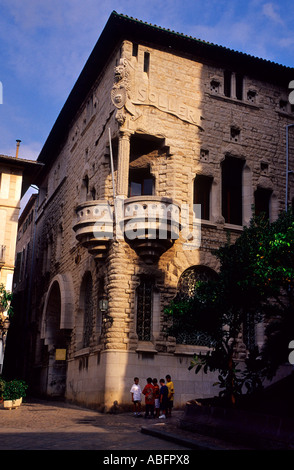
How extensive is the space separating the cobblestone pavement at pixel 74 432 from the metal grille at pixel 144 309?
2930mm

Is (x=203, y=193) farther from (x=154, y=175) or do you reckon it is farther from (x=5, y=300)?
(x=5, y=300)

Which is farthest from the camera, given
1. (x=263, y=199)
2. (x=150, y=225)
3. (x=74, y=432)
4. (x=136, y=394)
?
(x=263, y=199)

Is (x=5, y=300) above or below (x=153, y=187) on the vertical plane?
below

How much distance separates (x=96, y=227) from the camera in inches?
811

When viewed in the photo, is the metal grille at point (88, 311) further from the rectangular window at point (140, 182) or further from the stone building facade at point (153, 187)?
the rectangular window at point (140, 182)

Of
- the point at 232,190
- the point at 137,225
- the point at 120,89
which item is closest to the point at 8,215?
the point at 120,89

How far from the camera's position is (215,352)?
13789mm

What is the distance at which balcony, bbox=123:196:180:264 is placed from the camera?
64.8 feet

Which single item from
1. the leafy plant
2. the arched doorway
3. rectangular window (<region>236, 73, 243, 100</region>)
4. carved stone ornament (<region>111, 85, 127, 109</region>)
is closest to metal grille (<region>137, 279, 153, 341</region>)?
the arched doorway

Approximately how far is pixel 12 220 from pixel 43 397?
933 cm

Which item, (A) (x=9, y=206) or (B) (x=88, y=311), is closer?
(B) (x=88, y=311)

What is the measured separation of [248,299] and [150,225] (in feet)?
22.2

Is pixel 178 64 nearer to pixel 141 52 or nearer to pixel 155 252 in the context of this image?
pixel 141 52

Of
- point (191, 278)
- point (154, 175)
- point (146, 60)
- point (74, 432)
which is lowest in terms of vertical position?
point (74, 432)
